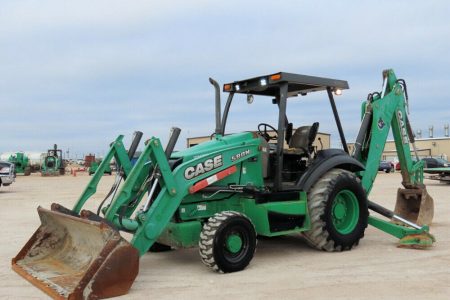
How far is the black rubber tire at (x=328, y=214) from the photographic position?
22.3ft

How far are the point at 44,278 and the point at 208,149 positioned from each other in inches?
101

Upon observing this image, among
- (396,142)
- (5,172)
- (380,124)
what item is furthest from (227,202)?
(5,172)

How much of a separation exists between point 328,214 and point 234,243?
1.65m

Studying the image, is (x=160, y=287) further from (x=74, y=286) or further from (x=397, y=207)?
(x=397, y=207)

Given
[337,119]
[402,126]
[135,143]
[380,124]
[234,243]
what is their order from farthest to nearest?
[402,126] → [380,124] → [337,119] → [135,143] → [234,243]

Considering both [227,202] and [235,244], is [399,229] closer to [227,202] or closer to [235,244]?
[227,202]

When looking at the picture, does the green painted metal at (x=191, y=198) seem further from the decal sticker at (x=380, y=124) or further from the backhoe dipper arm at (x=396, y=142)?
the decal sticker at (x=380, y=124)

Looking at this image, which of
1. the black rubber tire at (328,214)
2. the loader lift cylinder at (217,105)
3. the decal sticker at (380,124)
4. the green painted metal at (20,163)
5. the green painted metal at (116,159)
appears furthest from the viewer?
the green painted metal at (20,163)

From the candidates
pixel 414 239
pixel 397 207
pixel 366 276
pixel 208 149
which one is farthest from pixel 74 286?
pixel 397 207

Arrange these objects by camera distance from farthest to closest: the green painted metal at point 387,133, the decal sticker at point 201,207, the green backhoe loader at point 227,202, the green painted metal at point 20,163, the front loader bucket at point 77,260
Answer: the green painted metal at point 20,163, the green painted metal at point 387,133, the decal sticker at point 201,207, the green backhoe loader at point 227,202, the front loader bucket at point 77,260

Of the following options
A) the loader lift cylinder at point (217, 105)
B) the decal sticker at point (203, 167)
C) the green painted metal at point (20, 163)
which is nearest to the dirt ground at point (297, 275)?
the decal sticker at point (203, 167)

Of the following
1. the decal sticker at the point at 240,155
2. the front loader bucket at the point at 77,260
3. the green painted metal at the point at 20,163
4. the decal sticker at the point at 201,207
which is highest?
the decal sticker at the point at 240,155

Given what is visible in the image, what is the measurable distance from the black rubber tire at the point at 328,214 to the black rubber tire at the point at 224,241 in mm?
1178

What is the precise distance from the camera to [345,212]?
731 centimetres
